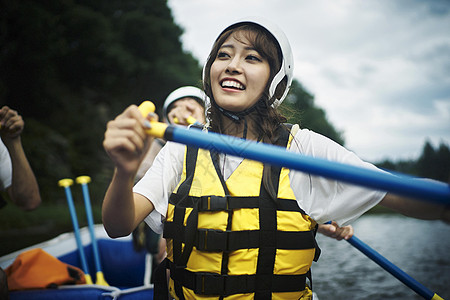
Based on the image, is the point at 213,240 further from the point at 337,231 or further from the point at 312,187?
the point at 337,231

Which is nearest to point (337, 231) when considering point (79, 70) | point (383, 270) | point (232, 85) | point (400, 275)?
point (400, 275)

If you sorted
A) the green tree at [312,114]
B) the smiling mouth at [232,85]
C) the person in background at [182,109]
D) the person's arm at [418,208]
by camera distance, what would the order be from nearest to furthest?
the person's arm at [418,208], the smiling mouth at [232,85], the person in background at [182,109], the green tree at [312,114]

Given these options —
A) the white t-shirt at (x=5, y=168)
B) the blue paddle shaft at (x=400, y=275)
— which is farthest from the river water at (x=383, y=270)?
the white t-shirt at (x=5, y=168)

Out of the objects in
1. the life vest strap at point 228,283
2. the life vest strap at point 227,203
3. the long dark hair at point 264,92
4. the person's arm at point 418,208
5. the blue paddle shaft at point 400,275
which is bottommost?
the blue paddle shaft at point 400,275

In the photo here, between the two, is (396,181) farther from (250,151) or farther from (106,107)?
(106,107)

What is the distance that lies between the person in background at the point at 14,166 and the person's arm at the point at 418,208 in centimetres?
232

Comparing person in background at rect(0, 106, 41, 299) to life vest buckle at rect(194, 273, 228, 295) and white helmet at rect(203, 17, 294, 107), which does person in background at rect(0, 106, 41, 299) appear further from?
life vest buckle at rect(194, 273, 228, 295)

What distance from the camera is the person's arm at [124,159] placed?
3.23 feet

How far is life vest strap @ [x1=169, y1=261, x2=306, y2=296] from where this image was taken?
1293mm

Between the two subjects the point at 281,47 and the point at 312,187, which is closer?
the point at 312,187

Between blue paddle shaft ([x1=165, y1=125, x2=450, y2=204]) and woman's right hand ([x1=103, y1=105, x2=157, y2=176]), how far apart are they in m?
0.09

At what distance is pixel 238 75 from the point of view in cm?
150

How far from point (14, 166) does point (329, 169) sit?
2.30 m

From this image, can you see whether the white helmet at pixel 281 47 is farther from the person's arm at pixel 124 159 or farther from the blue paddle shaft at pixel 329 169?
the person's arm at pixel 124 159
